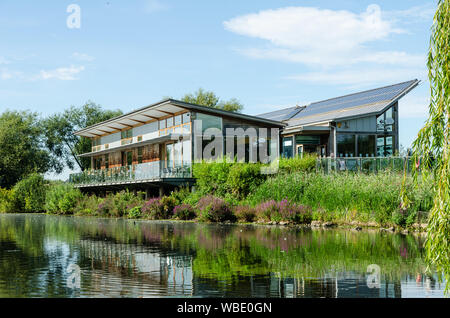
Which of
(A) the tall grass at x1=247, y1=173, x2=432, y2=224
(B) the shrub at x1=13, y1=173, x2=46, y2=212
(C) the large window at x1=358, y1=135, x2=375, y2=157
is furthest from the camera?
(B) the shrub at x1=13, y1=173, x2=46, y2=212

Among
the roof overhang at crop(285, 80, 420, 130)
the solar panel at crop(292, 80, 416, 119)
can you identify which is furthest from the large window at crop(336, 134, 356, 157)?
the solar panel at crop(292, 80, 416, 119)

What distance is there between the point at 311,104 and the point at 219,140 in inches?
460

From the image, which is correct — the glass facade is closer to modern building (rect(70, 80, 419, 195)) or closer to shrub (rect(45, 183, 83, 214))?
modern building (rect(70, 80, 419, 195))

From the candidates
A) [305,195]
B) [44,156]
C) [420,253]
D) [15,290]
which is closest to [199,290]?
[15,290]

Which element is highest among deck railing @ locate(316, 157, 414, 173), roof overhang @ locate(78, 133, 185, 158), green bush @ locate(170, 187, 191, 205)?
roof overhang @ locate(78, 133, 185, 158)

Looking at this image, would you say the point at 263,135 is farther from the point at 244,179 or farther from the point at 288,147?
the point at 244,179

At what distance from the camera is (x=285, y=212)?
79.4 ft

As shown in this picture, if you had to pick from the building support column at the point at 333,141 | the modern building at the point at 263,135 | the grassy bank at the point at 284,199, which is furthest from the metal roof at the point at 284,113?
the grassy bank at the point at 284,199

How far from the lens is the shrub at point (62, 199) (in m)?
42.9

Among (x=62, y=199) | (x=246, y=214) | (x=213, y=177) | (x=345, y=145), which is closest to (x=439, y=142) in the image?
(x=246, y=214)

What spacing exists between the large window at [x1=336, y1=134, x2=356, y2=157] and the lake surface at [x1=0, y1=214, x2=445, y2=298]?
15.6 m

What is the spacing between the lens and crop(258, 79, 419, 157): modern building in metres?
34.3

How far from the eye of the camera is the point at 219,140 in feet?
118

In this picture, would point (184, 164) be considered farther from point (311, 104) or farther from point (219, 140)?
point (311, 104)
